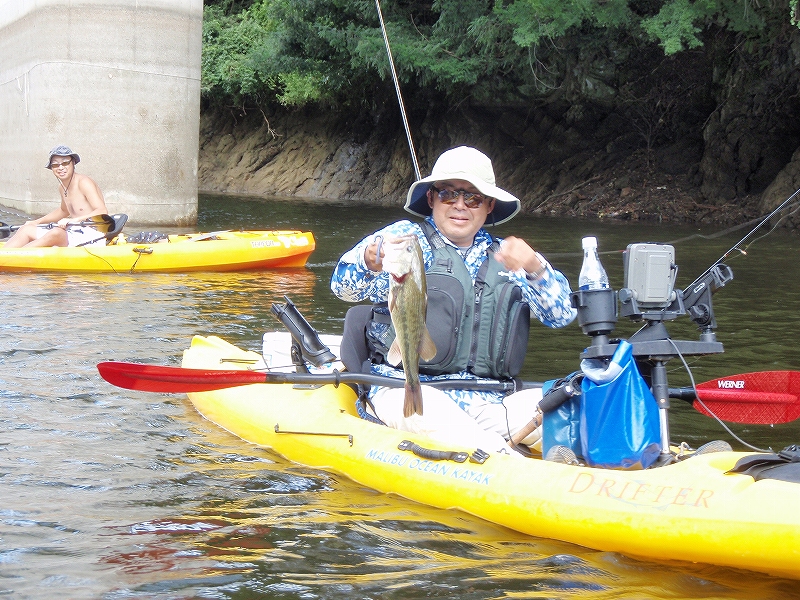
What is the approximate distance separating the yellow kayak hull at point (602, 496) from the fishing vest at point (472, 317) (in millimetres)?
387

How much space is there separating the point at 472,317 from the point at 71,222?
7.37m

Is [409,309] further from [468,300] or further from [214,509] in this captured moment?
[214,509]

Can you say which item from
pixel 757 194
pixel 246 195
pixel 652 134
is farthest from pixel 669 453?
pixel 246 195

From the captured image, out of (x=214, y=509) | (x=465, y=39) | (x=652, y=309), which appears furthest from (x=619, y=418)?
(x=465, y=39)

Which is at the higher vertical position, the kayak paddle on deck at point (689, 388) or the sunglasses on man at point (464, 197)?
the sunglasses on man at point (464, 197)

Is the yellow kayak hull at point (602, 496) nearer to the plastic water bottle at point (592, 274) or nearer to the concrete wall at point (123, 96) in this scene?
the plastic water bottle at point (592, 274)

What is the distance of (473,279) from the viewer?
14.0 feet

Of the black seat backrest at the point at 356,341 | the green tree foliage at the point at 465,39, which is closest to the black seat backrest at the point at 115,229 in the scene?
the black seat backrest at the point at 356,341

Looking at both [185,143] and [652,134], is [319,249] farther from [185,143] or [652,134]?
[652,134]

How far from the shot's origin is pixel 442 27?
19.0 metres

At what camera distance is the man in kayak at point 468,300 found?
4168 millimetres

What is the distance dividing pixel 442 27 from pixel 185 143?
5609 millimetres

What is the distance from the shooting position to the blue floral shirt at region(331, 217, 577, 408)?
13.5ft

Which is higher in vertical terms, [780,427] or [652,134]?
[652,134]
